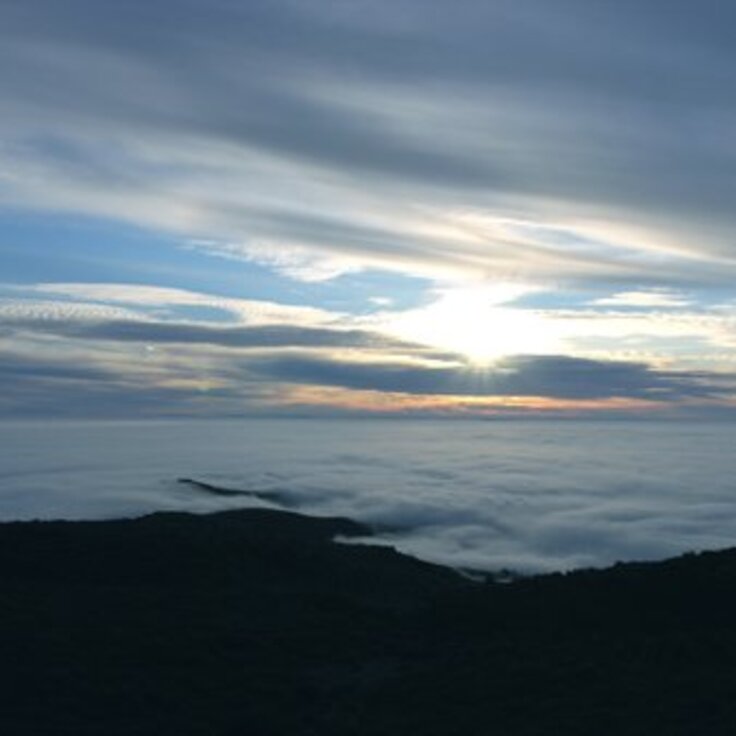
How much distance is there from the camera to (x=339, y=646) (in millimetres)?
29625

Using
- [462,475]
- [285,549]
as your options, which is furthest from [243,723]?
[462,475]

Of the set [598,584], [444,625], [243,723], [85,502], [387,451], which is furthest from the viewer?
[387,451]

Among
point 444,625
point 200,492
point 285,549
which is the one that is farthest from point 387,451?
point 444,625

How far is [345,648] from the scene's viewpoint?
29.5 meters

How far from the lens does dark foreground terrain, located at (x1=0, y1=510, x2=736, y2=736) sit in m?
22.8

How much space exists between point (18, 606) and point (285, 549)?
14.1 meters

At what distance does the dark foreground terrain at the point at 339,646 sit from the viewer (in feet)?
74.8

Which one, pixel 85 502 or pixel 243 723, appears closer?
pixel 243 723

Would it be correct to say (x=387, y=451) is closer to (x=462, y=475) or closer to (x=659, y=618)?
(x=462, y=475)

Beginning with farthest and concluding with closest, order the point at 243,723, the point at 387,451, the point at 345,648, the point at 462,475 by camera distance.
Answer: the point at 387,451 < the point at 462,475 < the point at 345,648 < the point at 243,723

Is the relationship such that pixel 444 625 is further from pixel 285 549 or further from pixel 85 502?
pixel 85 502

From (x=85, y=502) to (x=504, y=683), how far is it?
66.8 m

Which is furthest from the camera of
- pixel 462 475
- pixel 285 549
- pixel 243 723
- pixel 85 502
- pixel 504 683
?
pixel 462 475

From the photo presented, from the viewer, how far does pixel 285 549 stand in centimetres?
4422
